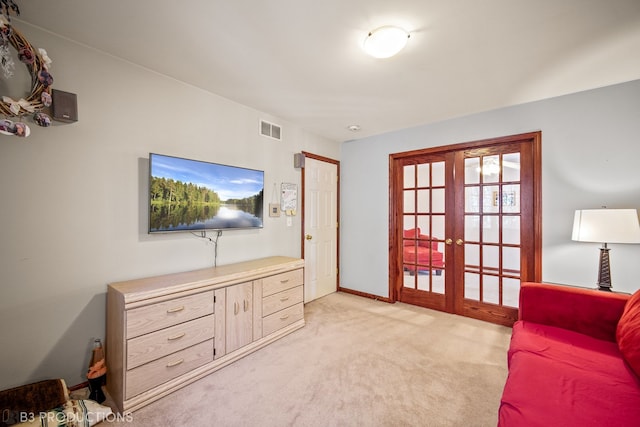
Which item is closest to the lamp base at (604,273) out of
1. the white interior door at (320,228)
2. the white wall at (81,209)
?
the white interior door at (320,228)

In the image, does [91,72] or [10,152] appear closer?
[10,152]

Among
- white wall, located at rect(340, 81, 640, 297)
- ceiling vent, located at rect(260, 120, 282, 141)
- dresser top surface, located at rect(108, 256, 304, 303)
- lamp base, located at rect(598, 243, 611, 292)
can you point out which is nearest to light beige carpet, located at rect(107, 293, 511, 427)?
dresser top surface, located at rect(108, 256, 304, 303)

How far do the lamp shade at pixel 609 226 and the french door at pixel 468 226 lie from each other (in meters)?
0.57

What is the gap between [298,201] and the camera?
3490 millimetres

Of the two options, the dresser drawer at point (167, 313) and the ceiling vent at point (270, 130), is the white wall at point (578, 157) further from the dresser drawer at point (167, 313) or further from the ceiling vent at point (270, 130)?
the dresser drawer at point (167, 313)

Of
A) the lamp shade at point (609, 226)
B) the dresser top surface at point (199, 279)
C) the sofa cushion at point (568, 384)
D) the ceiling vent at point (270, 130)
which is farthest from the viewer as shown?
the ceiling vent at point (270, 130)

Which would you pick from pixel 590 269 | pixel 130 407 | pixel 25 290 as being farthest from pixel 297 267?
pixel 590 269

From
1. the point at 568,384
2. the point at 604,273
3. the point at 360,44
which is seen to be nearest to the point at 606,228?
the point at 604,273

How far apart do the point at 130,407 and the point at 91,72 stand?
7.48ft

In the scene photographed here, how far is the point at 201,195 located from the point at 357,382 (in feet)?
6.59

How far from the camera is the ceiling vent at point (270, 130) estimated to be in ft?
9.92

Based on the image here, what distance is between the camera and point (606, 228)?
2.00 metres

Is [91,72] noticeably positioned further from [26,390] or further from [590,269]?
[590,269]

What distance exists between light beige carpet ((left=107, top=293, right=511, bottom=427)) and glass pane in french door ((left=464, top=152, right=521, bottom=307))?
0.45 metres
